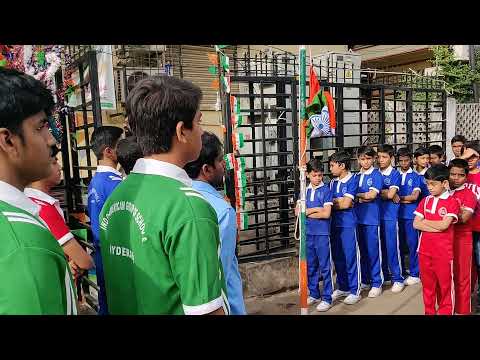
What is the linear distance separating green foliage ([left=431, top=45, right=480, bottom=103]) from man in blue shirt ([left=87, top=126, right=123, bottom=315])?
32.6 ft

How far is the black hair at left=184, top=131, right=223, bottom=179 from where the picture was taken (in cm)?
213

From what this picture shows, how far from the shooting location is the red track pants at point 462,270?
400 cm

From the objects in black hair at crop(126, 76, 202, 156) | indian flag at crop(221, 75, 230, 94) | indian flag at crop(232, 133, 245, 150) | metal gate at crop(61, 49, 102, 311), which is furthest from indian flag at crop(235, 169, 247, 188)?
black hair at crop(126, 76, 202, 156)

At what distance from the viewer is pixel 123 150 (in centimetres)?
294

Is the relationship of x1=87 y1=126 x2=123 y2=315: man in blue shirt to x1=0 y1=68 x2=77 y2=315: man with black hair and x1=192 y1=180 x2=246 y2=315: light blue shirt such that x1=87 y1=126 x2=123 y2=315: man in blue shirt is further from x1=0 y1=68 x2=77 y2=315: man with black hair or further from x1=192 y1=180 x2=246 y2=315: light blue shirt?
x1=0 y1=68 x2=77 y2=315: man with black hair

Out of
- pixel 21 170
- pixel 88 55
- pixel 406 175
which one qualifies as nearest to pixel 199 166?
pixel 21 170

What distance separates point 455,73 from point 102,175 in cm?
1030

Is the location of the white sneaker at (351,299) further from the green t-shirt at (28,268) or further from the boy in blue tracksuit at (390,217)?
the green t-shirt at (28,268)

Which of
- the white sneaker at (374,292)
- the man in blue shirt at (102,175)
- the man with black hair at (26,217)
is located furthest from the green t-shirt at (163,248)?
the white sneaker at (374,292)

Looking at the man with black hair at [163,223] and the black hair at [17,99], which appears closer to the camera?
the black hair at [17,99]

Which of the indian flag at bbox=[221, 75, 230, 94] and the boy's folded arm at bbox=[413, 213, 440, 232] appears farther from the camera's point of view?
the indian flag at bbox=[221, 75, 230, 94]

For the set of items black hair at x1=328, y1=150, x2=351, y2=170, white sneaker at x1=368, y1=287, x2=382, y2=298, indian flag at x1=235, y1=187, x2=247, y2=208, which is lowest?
white sneaker at x1=368, y1=287, x2=382, y2=298

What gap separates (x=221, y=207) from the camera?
77.6 inches

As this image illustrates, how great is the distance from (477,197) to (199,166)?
3.43 metres
